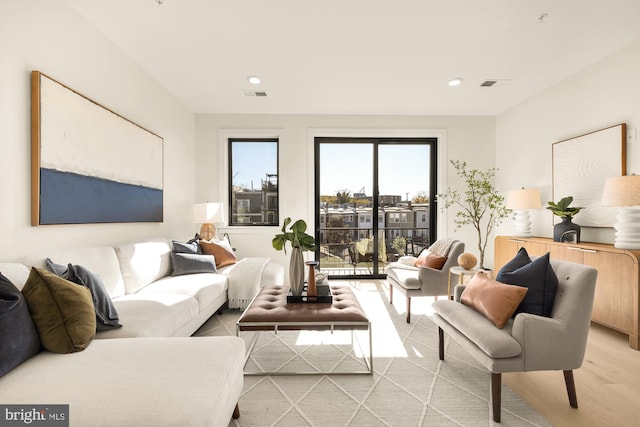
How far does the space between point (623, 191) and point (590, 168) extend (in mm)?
840

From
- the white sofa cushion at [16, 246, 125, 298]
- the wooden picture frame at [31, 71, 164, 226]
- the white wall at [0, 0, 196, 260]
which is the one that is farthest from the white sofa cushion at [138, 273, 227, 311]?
the wooden picture frame at [31, 71, 164, 226]

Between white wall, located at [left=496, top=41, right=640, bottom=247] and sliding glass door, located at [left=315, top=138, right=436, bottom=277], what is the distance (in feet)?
3.50

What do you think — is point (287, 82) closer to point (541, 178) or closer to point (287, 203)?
point (287, 203)

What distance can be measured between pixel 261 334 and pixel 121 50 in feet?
9.95

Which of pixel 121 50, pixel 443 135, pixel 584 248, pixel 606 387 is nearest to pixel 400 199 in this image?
pixel 443 135

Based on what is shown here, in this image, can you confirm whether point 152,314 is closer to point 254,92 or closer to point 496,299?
point 496,299

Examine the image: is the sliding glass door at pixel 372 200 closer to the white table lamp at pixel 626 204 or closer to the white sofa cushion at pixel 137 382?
the white table lamp at pixel 626 204

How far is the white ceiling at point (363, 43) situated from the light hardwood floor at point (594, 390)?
2688mm

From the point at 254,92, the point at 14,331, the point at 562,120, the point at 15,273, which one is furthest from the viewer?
the point at 254,92

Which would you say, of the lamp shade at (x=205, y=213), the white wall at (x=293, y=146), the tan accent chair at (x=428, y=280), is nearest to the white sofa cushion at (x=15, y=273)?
the lamp shade at (x=205, y=213)

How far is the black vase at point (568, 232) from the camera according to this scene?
3.16m

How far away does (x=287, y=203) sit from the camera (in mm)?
4758

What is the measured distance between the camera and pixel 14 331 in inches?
50.8

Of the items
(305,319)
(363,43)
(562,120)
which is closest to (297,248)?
(305,319)
